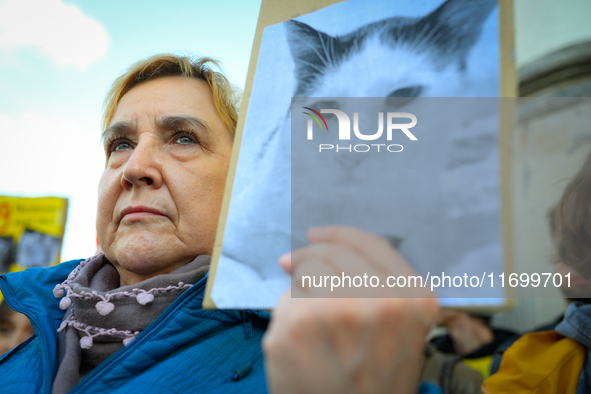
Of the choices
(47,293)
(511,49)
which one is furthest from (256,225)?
(47,293)

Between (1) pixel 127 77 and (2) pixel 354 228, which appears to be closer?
(2) pixel 354 228

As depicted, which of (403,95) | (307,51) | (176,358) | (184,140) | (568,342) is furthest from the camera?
(184,140)

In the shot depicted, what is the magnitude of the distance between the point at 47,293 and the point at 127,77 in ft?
2.46

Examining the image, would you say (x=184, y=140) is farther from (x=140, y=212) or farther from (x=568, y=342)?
(x=568, y=342)

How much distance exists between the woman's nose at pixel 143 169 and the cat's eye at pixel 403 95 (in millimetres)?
731

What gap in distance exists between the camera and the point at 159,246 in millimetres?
987

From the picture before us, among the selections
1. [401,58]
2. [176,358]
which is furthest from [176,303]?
[401,58]

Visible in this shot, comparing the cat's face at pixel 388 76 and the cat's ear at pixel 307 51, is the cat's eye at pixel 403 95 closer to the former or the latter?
the cat's face at pixel 388 76

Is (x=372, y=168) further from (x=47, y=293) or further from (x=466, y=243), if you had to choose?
(x=47, y=293)

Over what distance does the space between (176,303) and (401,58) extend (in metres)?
0.73

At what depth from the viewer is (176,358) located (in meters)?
0.82

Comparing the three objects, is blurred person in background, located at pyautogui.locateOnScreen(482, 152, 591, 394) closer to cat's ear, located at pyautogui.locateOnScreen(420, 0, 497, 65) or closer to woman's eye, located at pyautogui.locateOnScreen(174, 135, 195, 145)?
cat's ear, located at pyautogui.locateOnScreen(420, 0, 497, 65)

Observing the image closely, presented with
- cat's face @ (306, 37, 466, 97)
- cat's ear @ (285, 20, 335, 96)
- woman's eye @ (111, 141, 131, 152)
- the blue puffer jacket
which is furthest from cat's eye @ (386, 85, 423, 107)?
woman's eye @ (111, 141, 131, 152)

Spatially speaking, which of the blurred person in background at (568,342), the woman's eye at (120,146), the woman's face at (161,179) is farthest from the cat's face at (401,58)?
the woman's eye at (120,146)
